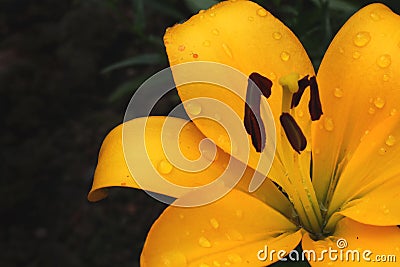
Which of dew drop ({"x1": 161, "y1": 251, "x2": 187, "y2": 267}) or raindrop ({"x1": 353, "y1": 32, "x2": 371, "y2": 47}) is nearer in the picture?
dew drop ({"x1": 161, "y1": 251, "x2": 187, "y2": 267})

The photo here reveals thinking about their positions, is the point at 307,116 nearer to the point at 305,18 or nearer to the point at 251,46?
the point at 251,46

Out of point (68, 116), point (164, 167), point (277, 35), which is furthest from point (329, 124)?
point (68, 116)

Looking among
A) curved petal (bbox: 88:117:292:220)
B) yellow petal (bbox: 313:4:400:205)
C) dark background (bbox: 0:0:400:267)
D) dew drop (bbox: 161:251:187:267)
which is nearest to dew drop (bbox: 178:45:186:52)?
curved petal (bbox: 88:117:292:220)

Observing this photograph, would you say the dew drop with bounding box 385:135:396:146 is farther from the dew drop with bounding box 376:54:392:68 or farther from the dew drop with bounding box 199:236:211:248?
the dew drop with bounding box 199:236:211:248

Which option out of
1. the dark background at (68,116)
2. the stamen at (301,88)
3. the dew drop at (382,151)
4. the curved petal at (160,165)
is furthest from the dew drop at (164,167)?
the dark background at (68,116)

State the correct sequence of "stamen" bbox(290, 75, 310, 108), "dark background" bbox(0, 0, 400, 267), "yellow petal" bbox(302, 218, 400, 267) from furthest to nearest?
"dark background" bbox(0, 0, 400, 267) → "stamen" bbox(290, 75, 310, 108) → "yellow petal" bbox(302, 218, 400, 267)

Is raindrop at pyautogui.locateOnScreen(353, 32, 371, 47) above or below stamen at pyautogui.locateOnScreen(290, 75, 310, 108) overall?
above
